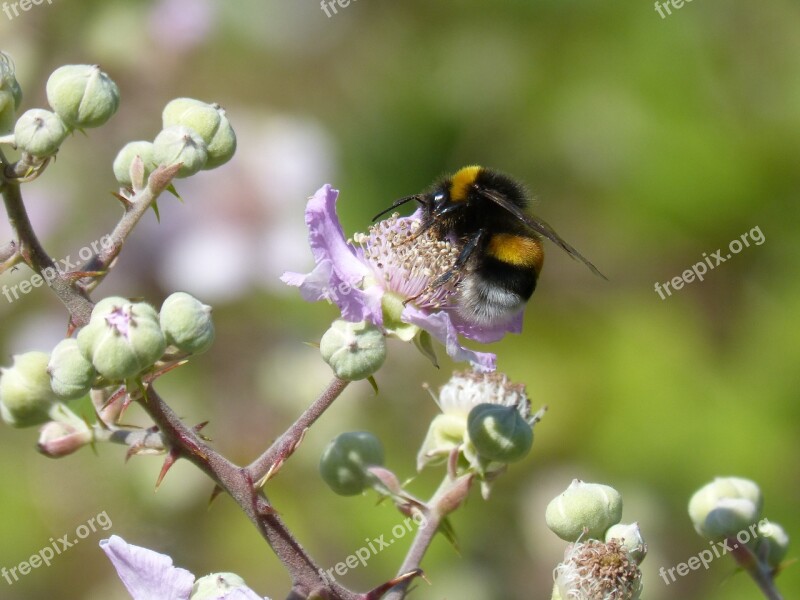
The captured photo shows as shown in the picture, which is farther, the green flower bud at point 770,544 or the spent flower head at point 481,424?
the green flower bud at point 770,544

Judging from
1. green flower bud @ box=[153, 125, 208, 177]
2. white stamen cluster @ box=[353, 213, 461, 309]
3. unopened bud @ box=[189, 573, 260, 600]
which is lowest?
unopened bud @ box=[189, 573, 260, 600]

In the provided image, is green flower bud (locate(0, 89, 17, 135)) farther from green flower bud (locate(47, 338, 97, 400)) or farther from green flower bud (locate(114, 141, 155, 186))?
green flower bud (locate(47, 338, 97, 400))

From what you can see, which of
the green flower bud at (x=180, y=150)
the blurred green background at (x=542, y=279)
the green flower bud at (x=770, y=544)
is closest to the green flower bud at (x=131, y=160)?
the green flower bud at (x=180, y=150)

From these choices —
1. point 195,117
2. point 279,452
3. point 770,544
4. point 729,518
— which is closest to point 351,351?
point 279,452

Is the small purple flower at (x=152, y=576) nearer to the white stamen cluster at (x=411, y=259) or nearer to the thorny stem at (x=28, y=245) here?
the thorny stem at (x=28, y=245)

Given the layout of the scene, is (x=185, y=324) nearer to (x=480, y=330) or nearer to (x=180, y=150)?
(x=180, y=150)

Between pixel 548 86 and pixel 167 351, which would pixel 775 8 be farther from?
pixel 167 351

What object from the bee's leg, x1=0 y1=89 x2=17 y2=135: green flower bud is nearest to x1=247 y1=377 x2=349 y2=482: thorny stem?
the bee's leg

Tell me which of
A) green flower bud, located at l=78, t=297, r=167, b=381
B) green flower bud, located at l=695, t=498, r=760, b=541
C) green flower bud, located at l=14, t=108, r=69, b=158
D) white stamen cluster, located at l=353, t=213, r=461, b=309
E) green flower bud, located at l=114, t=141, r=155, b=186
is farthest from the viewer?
white stamen cluster, located at l=353, t=213, r=461, b=309

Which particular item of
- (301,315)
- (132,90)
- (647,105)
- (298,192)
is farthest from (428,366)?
(132,90)
